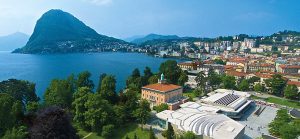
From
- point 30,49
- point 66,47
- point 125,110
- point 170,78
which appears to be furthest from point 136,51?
point 125,110

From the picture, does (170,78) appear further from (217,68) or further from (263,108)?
(217,68)

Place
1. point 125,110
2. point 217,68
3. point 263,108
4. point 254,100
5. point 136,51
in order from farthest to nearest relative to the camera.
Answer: point 136,51 < point 217,68 < point 254,100 < point 263,108 < point 125,110

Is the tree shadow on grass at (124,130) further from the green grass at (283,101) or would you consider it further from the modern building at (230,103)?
the green grass at (283,101)

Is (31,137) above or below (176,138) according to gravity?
above

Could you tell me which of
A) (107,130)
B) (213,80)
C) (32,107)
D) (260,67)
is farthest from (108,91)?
(260,67)

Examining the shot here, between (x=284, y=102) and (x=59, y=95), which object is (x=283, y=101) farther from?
(x=59, y=95)

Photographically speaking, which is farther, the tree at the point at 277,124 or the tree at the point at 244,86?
the tree at the point at 244,86

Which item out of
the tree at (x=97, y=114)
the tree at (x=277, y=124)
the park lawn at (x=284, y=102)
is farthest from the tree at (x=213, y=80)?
the tree at (x=97, y=114)
